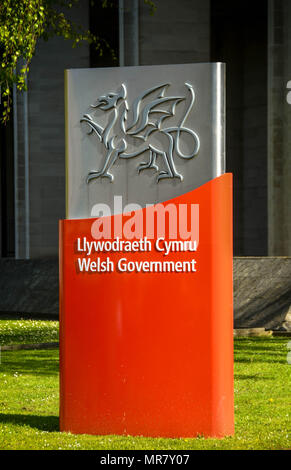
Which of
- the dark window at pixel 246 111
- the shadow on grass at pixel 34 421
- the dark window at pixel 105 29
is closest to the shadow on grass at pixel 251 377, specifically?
the shadow on grass at pixel 34 421

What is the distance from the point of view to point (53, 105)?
26.7 meters

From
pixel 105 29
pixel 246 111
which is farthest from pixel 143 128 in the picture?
pixel 105 29

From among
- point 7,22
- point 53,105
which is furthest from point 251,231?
point 7,22

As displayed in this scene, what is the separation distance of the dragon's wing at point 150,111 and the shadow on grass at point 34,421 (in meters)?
2.79

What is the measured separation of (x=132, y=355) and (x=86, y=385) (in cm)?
50

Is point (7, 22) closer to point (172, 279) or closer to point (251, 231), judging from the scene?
point (172, 279)

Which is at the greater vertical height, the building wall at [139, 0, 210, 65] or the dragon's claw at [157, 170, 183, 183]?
the building wall at [139, 0, 210, 65]

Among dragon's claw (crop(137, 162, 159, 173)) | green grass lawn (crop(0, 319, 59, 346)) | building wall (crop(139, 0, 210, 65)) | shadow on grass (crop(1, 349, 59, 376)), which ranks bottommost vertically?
shadow on grass (crop(1, 349, 59, 376))

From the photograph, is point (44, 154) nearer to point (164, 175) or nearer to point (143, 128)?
point (143, 128)

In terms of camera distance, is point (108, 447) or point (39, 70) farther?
point (39, 70)

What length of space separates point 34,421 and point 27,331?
9818 mm

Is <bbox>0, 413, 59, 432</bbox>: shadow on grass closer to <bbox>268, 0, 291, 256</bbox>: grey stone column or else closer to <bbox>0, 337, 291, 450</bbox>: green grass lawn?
<bbox>0, 337, 291, 450</bbox>: green grass lawn

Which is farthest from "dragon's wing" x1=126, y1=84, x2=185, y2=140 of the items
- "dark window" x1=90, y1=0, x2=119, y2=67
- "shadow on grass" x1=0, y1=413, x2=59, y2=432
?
"dark window" x1=90, y1=0, x2=119, y2=67

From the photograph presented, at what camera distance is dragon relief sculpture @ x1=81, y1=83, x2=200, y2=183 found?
24.5 ft
